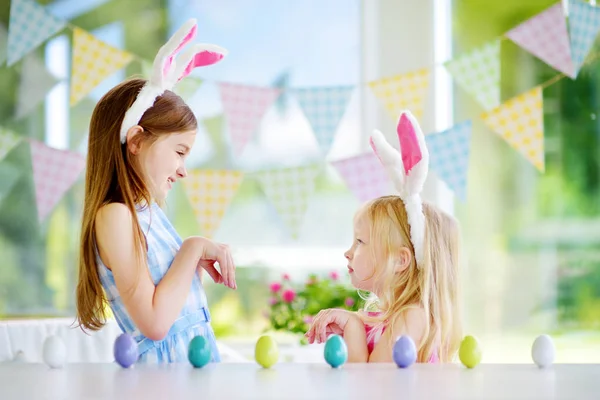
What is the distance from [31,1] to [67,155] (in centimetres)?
46

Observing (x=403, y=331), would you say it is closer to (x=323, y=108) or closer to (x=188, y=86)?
(x=323, y=108)

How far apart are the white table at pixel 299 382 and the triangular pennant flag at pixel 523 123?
1.61m

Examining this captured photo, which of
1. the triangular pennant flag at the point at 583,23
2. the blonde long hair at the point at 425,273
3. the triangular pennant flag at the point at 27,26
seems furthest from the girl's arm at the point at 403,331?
the triangular pennant flag at the point at 27,26

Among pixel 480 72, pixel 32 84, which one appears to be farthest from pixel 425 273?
pixel 32 84

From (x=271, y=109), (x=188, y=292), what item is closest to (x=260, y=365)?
(x=188, y=292)

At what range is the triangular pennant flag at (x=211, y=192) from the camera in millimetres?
2553

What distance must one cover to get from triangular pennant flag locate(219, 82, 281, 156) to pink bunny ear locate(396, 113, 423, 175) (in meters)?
1.18

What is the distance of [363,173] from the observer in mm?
2551

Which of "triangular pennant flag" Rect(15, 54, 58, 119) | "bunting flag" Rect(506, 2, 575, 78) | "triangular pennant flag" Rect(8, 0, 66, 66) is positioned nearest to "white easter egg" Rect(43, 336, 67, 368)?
"triangular pennant flag" Rect(8, 0, 66, 66)

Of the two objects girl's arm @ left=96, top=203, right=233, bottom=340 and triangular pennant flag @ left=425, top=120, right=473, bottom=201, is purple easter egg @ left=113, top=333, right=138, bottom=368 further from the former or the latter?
triangular pennant flag @ left=425, top=120, right=473, bottom=201

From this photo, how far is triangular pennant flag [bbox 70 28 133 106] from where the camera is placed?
98.0 inches

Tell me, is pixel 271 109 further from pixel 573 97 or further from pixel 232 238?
pixel 573 97

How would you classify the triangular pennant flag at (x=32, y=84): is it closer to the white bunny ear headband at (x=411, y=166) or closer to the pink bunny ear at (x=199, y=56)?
the pink bunny ear at (x=199, y=56)

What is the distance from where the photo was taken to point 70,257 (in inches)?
110
